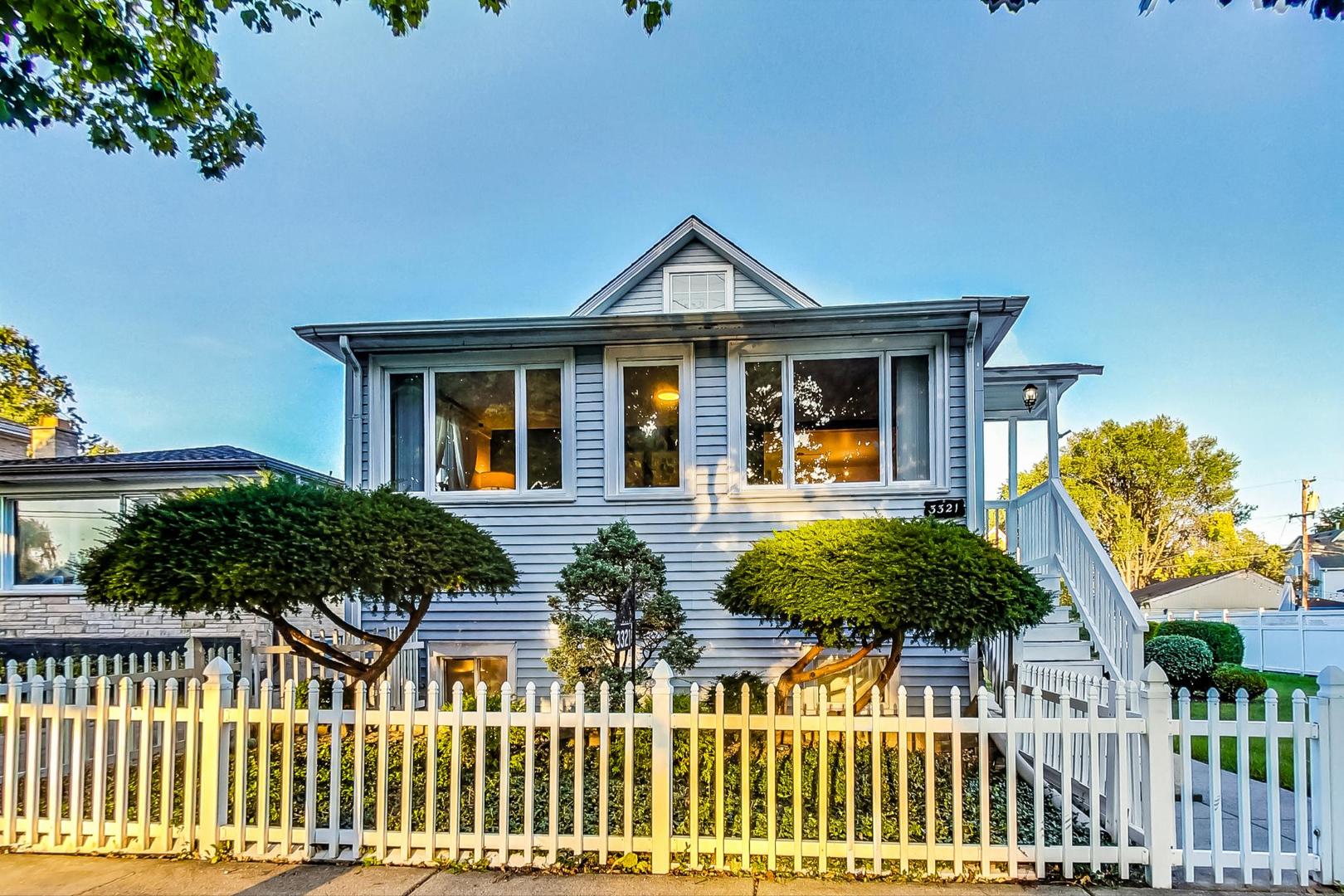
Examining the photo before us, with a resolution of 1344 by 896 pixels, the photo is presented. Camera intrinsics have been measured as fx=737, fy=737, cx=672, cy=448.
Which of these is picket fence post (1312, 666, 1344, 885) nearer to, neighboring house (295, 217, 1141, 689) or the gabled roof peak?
neighboring house (295, 217, 1141, 689)

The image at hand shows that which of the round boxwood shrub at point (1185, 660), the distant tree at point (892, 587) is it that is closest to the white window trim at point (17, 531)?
the distant tree at point (892, 587)

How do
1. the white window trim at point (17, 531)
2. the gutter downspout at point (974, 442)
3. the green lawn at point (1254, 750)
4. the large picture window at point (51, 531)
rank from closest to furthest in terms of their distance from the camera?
the green lawn at point (1254, 750) < the gutter downspout at point (974, 442) < the white window trim at point (17, 531) < the large picture window at point (51, 531)

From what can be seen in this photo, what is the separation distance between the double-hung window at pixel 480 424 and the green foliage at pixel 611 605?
2.10 metres

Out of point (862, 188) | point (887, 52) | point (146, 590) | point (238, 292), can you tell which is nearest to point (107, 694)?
point (146, 590)

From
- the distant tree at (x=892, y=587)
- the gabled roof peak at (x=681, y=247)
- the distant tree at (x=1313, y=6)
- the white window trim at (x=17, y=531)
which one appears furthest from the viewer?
the white window trim at (x=17, y=531)

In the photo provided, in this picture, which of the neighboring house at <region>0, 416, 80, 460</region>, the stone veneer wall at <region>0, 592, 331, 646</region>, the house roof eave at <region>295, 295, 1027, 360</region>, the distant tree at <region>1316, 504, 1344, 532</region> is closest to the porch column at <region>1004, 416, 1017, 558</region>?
the house roof eave at <region>295, 295, 1027, 360</region>

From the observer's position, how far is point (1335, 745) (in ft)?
12.5

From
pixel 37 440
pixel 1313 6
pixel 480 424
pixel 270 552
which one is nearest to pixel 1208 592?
pixel 480 424

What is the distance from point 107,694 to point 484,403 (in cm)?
461

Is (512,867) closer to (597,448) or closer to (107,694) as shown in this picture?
(107,694)

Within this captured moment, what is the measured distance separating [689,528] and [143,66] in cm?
586

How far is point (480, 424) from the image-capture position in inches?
324

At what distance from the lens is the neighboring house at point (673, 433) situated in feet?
24.8

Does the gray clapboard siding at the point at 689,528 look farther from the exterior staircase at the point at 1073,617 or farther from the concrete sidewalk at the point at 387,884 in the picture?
the concrete sidewalk at the point at 387,884
